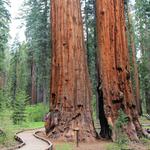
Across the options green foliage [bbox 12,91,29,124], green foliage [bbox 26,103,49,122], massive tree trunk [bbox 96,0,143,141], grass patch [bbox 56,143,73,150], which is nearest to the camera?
grass patch [bbox 56,143,73,150]

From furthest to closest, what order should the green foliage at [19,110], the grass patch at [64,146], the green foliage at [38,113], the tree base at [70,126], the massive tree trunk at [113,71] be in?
the green foliage at [38,113], the green foliage at [19,110], the massive tree trunk at [113,71], the tree base at [70,126], the grass patch at [64,146]

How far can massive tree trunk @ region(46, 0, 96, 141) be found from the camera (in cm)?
1266

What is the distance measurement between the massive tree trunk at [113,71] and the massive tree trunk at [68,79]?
0.73 meters

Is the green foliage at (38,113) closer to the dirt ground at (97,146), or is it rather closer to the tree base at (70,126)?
the tree base at (70,126)

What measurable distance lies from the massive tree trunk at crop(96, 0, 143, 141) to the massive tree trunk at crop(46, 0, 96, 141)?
73cm

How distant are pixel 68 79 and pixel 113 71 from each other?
1.74 metres

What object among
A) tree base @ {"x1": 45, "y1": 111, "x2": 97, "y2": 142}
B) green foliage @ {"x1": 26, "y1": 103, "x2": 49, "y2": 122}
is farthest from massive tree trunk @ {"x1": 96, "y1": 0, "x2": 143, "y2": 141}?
green foliage @ {"x1": 26, "y1": 103, "x2": 49, "y2": 122}

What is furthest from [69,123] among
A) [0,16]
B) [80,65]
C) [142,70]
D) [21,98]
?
[142,70]

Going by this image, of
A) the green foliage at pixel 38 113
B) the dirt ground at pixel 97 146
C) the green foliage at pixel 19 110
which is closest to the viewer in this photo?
the dirt ground at pixel 97 146

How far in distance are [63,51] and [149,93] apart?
2923 cm

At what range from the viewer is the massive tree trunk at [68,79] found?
12.7m

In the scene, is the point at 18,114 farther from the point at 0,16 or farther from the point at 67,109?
the point at 0,16

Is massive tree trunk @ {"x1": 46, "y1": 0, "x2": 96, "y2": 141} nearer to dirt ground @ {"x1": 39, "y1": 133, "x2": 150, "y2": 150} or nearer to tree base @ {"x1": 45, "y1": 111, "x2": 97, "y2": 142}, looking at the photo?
tree base @ {"x1": 45, "y1": 111, "x2": 97, "y2": 142}

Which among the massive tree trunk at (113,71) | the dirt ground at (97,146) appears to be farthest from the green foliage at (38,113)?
the dirt ground at (97,146)
